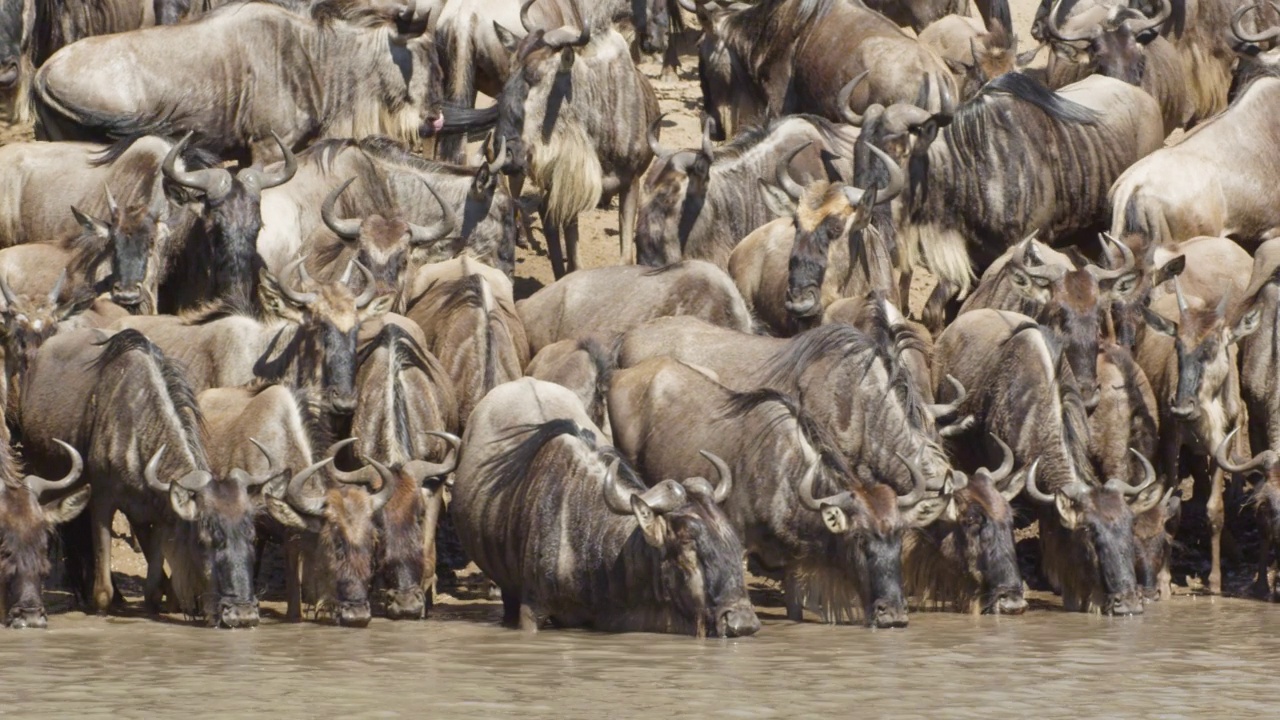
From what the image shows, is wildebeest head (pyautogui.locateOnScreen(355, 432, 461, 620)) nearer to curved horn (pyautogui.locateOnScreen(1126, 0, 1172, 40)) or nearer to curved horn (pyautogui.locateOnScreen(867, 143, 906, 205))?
curved horn (pyautogui.locateOnScreen(867, 143, 906, 205))

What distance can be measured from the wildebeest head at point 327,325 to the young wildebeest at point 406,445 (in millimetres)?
173

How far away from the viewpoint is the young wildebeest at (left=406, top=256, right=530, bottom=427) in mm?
14773

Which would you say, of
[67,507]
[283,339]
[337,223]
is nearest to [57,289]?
[283,339]

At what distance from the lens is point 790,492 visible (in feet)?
43.0

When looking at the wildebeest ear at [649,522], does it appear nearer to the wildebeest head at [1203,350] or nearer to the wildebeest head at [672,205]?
the wildebeest head at [1203,350]

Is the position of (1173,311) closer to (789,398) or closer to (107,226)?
(789,398)

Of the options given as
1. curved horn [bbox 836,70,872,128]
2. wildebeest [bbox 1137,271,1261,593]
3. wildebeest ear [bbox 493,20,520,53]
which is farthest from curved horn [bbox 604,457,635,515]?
wildebeest ear [bbox 493,20,520,53]

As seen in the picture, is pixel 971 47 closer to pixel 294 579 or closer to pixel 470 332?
pixel 470 332

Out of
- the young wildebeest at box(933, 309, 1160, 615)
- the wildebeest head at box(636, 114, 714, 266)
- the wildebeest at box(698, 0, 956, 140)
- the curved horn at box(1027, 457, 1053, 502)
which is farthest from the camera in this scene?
the wildebeest at box(698, 0, 956, 140)

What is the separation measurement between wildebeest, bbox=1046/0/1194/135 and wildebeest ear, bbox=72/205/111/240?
7.70 m

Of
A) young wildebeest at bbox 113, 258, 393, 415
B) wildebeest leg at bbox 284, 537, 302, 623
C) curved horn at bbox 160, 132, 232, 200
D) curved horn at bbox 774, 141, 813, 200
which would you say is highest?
curved horn at bbox 774, 141, 813, 200

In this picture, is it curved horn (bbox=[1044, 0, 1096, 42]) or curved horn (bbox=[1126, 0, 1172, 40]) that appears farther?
curved horn (bbox=[1044, 0, 1096, 42])

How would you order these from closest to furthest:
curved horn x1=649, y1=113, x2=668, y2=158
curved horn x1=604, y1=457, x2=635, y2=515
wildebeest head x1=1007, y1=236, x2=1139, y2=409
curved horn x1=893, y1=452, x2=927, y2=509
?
1. curved horn x1=604, y1=457, x2=635, y2=515
2. curved horn x1=893, y1=452, x2=927, y2=509
3. wildebeest head x1=1007, y1=236, x2=1139, y2=409
4. curved horn x1=649, y1=113, x2=668, y2=158

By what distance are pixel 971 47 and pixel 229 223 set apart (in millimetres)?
6542
